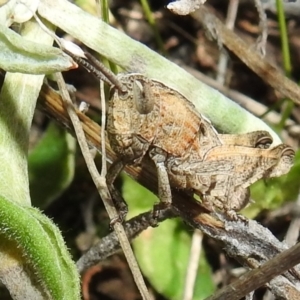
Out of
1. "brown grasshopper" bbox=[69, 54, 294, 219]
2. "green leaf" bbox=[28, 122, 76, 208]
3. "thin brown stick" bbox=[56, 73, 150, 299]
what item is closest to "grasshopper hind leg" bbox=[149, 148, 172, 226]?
"brown grasshopper" bbox=[69, 54, 294, 219]

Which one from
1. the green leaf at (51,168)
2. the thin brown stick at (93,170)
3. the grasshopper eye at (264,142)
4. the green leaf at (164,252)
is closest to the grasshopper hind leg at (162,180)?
the thin brown stick at (93,170)

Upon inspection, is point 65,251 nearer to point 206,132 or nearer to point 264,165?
point 206,132

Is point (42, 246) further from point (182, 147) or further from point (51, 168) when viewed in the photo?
point (51, 168)

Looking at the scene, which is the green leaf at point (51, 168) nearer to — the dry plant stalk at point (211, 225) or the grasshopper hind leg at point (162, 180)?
the dry plant stalk at point (211, 225)

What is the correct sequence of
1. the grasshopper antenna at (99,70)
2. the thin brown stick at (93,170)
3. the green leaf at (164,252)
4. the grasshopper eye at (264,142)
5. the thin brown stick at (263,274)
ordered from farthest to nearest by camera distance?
the green leaf at (164,252)
the grasshopper eye at (264,142)
the thin brown stick at (93,170)
the grasshopper antenna at (99,70)
the thin brown stick at (263,274)

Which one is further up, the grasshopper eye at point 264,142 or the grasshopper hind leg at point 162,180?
the grasshopper eye at point 264,142

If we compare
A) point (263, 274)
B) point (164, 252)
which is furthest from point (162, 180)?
point (164, 252)

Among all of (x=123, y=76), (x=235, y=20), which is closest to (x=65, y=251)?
(x=123, y=76)
